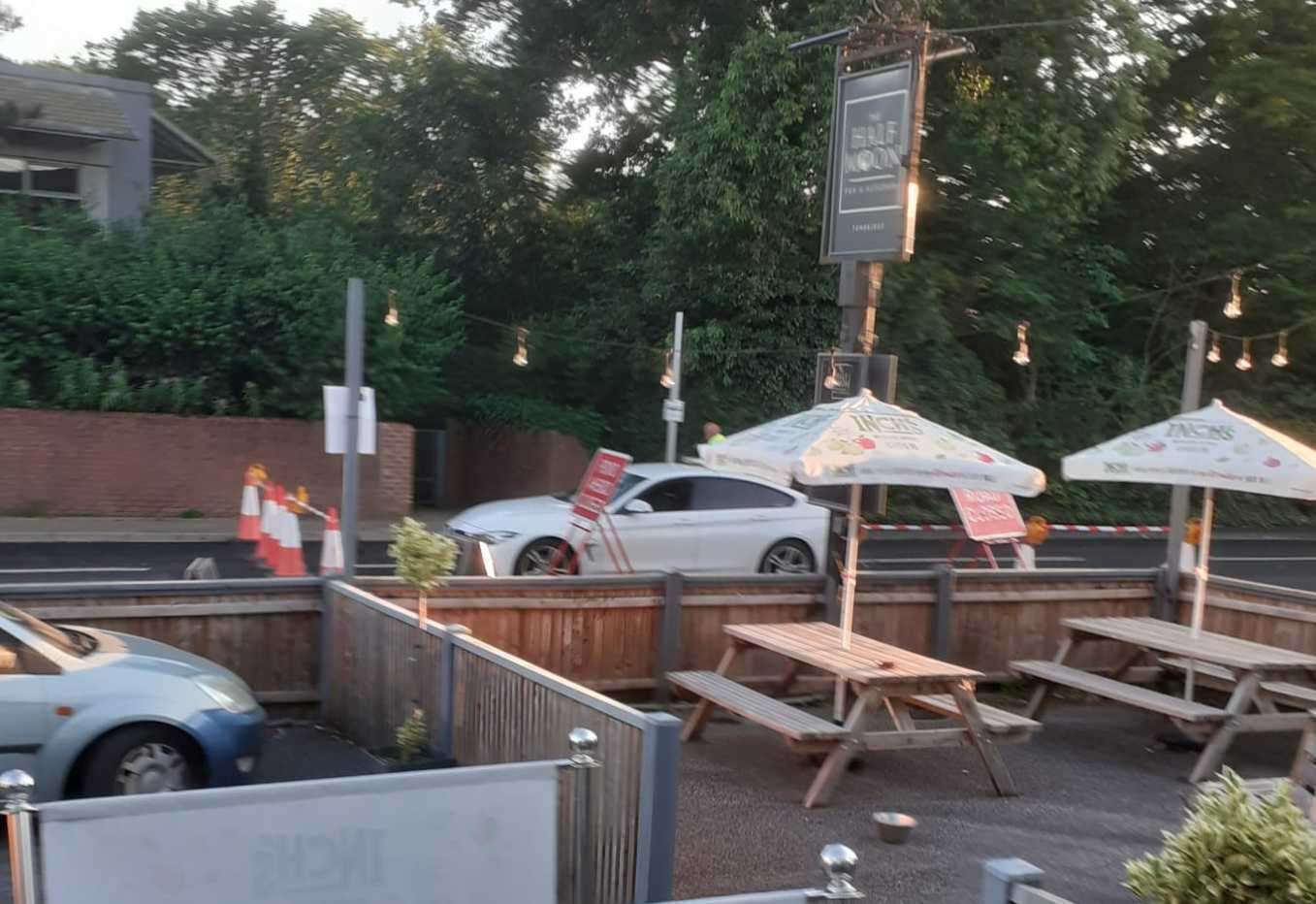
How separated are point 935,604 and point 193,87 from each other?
3618 cm

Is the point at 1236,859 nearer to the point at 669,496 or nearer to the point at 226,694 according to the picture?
the point at 226,694

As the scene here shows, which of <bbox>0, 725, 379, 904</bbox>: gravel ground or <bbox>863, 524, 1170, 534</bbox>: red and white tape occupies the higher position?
<bbox>0, 725, 379, 904</bbox>: gravel ground

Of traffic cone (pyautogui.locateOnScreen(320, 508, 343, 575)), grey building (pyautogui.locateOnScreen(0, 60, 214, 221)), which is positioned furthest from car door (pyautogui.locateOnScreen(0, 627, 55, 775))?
grey building (pyautogui.locateOnScreen(0, 60, 214, 221))

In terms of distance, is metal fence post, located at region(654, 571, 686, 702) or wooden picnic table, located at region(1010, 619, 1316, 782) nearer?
wooden picnic table, located at region(1010, 619, 1316, 782)

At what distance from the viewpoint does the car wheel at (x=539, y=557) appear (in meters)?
14.6

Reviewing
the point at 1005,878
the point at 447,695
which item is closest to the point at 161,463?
the point at 447,695

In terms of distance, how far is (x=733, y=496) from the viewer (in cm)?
1589

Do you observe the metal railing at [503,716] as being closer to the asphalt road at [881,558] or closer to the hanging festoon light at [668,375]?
the asphalt road at [881,558]

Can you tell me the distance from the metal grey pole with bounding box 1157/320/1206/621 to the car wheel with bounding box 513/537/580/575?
238 inches

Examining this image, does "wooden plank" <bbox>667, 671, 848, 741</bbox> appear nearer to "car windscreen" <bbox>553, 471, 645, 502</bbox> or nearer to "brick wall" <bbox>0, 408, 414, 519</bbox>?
"car windscreen" <bbox>553, 471, 645, 502</bbox>

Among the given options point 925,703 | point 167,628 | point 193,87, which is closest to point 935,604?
point 925,703

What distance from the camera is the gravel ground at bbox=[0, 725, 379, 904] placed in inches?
305

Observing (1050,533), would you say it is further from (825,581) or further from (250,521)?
(825,581)

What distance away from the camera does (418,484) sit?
29156mm
